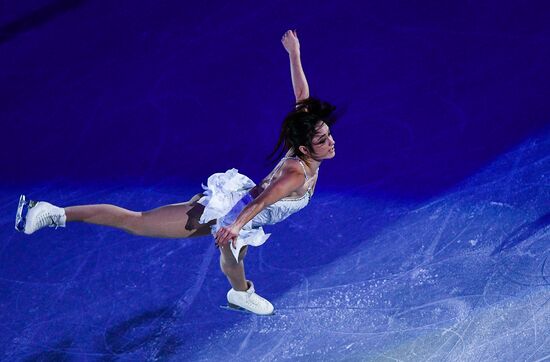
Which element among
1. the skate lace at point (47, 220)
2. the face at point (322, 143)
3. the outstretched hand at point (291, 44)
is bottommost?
the face at point (322, 143)

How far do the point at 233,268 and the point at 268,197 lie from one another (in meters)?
0.75

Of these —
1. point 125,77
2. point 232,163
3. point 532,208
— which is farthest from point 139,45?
point 532,208

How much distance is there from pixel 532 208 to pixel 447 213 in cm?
55

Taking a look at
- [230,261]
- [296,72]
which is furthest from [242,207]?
[296,72]

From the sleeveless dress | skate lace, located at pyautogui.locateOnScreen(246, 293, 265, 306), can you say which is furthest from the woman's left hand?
skate lace, located at pyautogui.locateOnScreen(246, 293, 265, 306)

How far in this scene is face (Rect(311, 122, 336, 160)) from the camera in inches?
209

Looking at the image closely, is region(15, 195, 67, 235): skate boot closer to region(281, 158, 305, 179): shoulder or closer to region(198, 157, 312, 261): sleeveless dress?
region(198, 157, 312, 261): sleeveless dress

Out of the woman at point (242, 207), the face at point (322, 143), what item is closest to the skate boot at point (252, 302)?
the woman at point (242, 207)

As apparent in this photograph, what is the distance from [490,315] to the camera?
5477mm

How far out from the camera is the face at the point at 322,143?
5305 millimetres

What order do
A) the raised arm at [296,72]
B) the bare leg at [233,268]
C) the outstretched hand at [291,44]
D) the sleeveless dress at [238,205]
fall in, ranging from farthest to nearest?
the outstretched hand at [291,44], the raised arm at [296,72], the bare leg at [233,268], the sleeveless dress at [238,205]

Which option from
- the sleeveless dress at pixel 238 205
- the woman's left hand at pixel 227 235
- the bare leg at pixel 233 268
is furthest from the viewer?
the bare leg at pixel 233 268

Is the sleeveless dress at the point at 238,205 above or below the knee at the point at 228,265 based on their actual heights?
above

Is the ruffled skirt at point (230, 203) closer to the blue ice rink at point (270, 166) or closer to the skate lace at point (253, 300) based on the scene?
the skate lace at point (253, 300)
